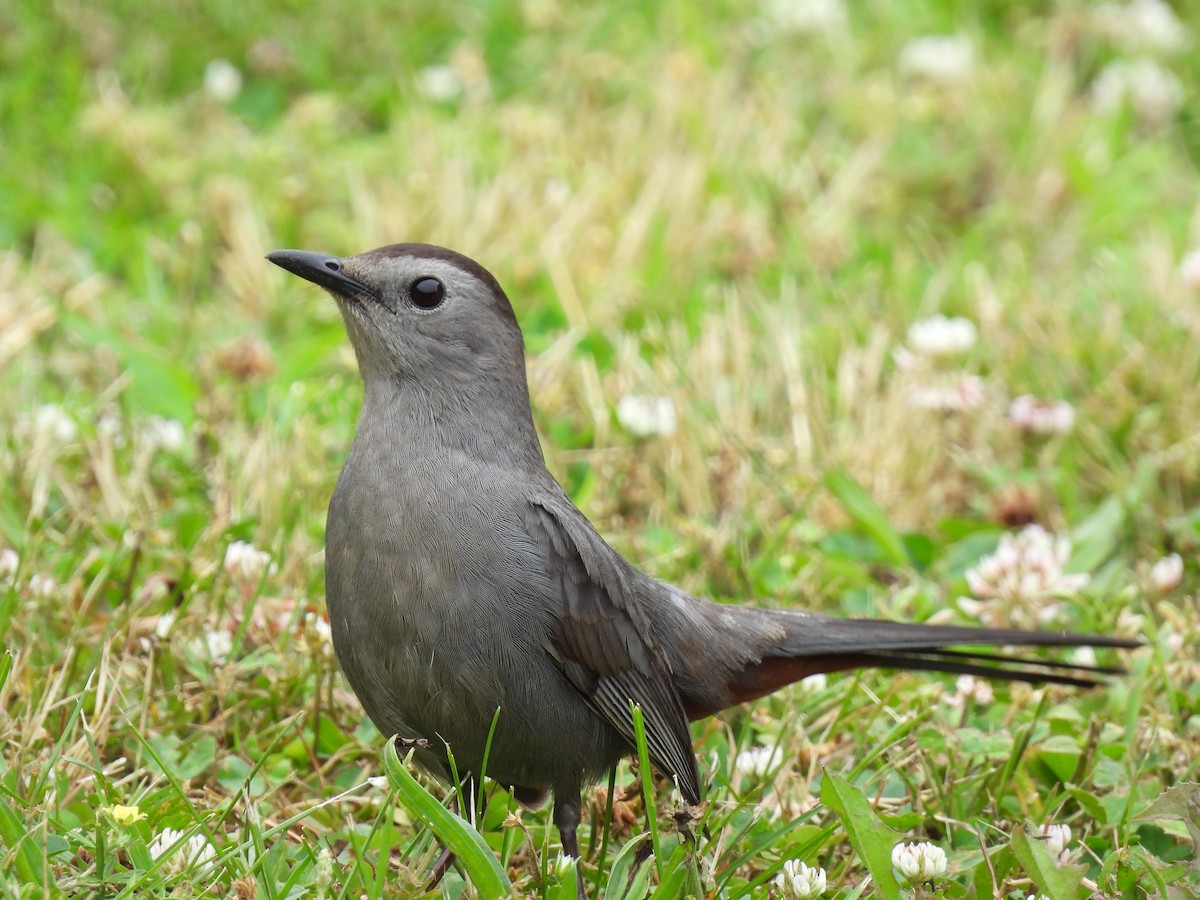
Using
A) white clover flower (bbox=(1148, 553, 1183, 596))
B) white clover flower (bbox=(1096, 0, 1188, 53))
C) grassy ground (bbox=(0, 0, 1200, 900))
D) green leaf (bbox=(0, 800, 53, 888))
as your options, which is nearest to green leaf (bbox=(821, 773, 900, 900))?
grassy ground (bbox=(0, 0, 1200, 900))

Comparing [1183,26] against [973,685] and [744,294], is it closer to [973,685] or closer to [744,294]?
[744,294]

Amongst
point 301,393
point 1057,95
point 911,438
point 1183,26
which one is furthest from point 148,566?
point 1183,26

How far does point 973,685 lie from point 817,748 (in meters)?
0.59

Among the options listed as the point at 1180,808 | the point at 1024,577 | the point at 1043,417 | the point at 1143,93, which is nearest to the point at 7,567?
the point at 1024,577

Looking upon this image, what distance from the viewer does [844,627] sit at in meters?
4.09

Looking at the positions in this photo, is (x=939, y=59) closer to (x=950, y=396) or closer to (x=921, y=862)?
(x=950, y=396)

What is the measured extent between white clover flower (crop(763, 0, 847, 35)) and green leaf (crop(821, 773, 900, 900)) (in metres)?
6.18

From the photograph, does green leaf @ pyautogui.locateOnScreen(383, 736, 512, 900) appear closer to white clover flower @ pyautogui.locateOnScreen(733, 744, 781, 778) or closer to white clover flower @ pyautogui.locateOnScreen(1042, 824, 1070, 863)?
white clover flower @ pyautogui.locateOnScreen(733, 744, 781, 778)

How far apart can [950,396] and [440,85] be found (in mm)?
3574

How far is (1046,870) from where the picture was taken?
319 cm

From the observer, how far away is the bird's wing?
3.59 meters

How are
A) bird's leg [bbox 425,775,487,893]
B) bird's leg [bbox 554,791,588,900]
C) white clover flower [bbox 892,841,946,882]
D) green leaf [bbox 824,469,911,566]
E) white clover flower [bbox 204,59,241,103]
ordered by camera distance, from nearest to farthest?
1. white clover flower [bbox 892,841,946,882]
2. bird's leg [bbox 425,775,487,893]
3. bird's leg [bbox 554,791,588,900]
4. green leaf [bbox 824,469,911,566]
5. white clover flower [bbox 204,59,241,103]

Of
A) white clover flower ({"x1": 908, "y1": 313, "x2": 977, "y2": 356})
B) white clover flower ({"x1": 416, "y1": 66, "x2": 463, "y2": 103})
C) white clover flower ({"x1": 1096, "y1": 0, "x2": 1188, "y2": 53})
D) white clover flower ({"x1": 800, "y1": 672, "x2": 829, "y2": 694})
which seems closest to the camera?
white clover flower ({"x1": 800, "y1": 672, "x2": 829, "y2": 694})

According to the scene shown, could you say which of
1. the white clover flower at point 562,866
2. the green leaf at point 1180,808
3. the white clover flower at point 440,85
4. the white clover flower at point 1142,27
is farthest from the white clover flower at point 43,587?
the white clover flower at point 1142,27
